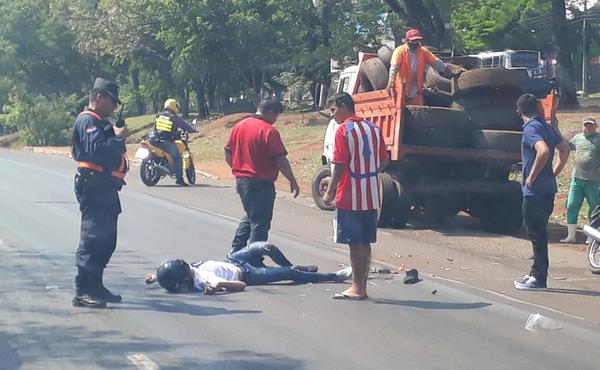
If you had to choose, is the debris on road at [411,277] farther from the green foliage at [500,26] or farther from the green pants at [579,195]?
the green foliage at [500,26]

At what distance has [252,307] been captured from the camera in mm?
9180

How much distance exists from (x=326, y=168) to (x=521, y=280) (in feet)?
24.2

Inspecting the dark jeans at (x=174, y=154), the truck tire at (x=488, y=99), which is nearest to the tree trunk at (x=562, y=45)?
the dark jeans at (x=174, y=154)

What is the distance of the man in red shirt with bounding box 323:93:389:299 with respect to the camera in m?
9.34

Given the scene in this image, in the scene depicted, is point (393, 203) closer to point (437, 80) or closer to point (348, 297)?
point (437, 80)

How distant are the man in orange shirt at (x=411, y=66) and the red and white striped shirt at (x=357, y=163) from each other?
17.4ft

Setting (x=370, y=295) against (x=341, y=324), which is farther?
(x=370, y=295)

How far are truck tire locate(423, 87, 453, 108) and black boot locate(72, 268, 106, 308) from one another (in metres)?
7.69

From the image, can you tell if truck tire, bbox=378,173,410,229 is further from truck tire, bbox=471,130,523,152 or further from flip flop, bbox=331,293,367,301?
flip flop, bbox=331,293,367,301

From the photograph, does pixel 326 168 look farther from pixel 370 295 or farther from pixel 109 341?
pixel 109 341

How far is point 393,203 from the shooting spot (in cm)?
1516

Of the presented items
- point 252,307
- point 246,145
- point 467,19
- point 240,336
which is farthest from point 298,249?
point 467,19

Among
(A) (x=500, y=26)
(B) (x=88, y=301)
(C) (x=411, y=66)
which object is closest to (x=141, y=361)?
(B) (x=88, y=301)

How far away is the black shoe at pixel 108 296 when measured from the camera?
29.8 feet
